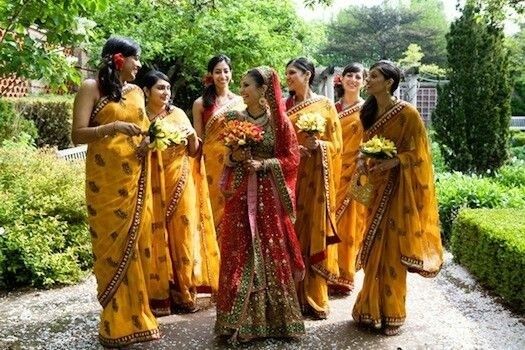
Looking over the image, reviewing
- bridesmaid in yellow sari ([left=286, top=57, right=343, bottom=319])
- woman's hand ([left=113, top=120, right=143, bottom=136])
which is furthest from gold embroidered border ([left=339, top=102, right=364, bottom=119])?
woman's hand ([left=113, top=120, right=143, bottom=136])

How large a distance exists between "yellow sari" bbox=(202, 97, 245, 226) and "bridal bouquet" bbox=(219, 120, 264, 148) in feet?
4.19

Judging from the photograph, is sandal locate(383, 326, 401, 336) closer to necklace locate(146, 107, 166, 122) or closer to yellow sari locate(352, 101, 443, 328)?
yellow sari locate(352, 101, 443, 328)

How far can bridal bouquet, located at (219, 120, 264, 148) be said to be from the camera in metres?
4.50

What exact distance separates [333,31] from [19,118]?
36.5m

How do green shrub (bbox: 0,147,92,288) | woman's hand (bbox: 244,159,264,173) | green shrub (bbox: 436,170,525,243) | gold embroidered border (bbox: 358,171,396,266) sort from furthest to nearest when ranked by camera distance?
1. green shrub (bbox: 436,170,525,243)
2. green shrub (bbox: 0,147,92,288)
3. gold embroidered border (bbox: 358,171,396,266)
4. woman's hand (bbox: 244,159,264,173)

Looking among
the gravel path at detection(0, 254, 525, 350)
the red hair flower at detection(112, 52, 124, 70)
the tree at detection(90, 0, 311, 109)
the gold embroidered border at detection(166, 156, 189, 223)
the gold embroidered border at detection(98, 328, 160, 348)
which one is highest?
the tree at detection(90, 0, 311, 109)

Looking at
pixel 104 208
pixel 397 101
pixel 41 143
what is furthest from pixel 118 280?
pixel 41 143

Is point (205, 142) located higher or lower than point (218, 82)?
lower

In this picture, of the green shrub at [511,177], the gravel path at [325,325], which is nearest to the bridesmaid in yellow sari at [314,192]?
the gravel path at [325,325]

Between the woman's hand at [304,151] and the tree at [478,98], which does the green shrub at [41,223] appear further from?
the tree at [478,98]

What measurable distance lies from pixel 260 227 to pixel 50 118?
10270mm

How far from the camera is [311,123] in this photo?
505cm

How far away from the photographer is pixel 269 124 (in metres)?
4.74

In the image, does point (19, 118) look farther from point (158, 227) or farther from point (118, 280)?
point (118, 280)
